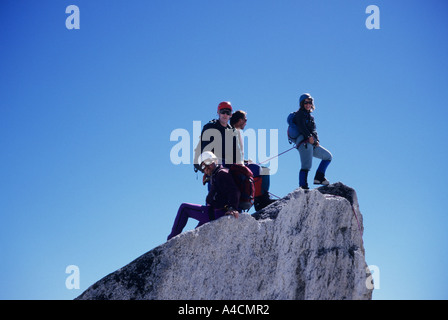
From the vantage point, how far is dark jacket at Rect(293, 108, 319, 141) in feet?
37.7

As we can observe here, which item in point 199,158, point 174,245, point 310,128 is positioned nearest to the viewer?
point 174,245

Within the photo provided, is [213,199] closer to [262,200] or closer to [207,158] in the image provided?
[207,158]

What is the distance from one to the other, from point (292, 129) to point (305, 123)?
424 millimetres

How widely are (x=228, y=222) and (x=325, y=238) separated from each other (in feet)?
7.35

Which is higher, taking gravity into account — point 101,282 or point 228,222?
Answer: point 228,222

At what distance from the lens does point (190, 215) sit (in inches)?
344

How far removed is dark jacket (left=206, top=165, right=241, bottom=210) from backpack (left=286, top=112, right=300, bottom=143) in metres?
3.80

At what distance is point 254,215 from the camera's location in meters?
9.28

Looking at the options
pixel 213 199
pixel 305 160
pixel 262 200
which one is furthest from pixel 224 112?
pixel 305 160

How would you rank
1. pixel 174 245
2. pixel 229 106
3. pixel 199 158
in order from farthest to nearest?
1. pixel 229 106
2. pixel 199 158
3. pixel 174 245

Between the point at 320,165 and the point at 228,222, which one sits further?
the point at 320,165

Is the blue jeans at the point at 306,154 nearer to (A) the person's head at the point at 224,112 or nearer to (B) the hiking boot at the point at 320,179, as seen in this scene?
(B) the hiking boot at the point at 320,179
